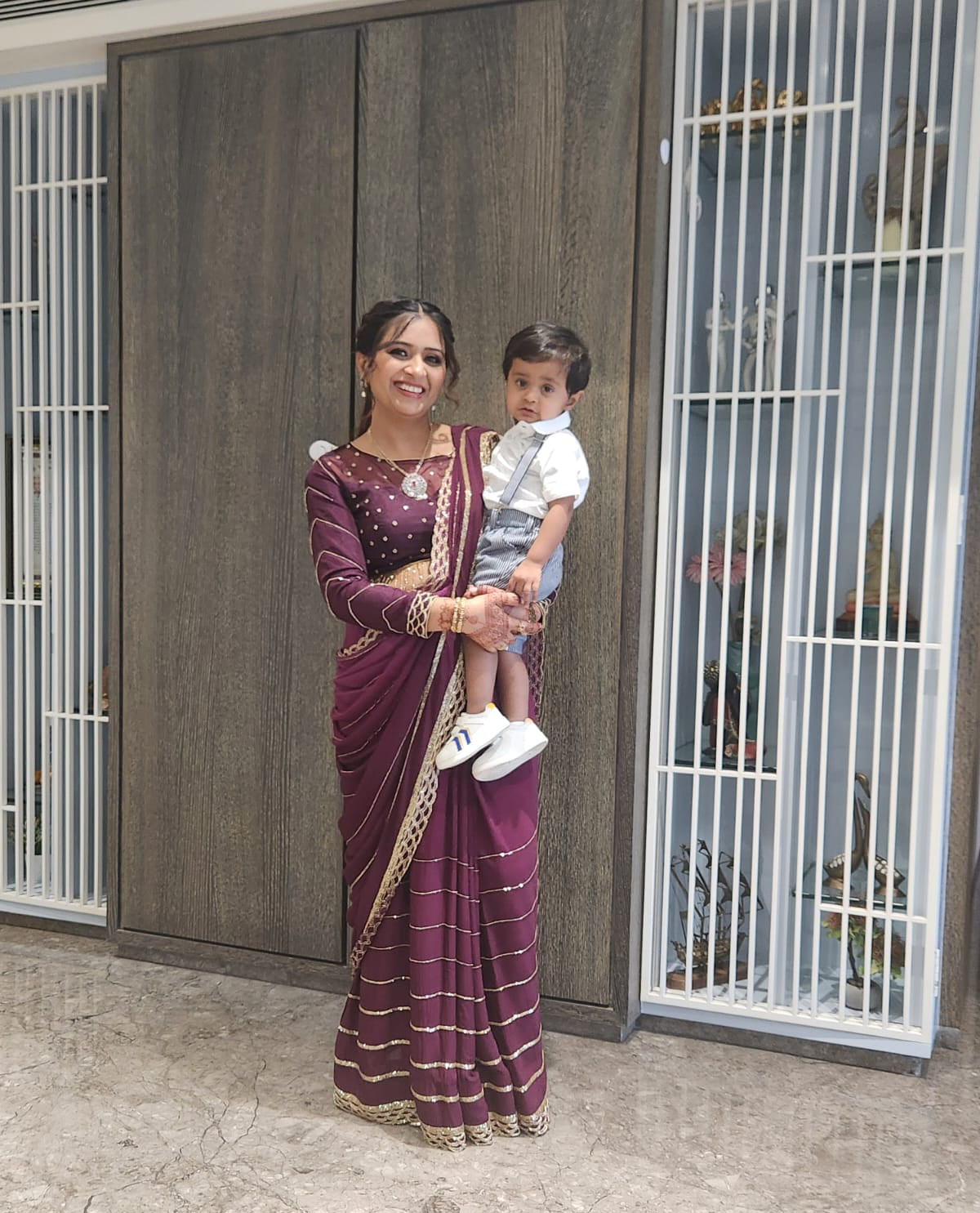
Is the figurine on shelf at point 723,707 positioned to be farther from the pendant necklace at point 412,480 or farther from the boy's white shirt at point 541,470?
the pendant necklace at point 412,480

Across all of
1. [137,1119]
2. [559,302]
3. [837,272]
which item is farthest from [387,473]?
[137,1119]

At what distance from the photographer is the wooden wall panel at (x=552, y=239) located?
2.83 metres

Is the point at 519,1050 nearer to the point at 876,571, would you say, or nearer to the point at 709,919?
the point at 709,919

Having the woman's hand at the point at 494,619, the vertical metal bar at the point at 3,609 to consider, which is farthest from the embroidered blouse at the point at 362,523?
the vertical metal bar at the point at 3,609

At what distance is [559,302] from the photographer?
289 centimetres

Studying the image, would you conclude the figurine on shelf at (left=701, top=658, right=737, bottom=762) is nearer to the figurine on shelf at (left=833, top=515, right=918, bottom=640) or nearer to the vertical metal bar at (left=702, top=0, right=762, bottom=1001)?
the vertical metal bar at (left=702, top=0, right=762, bottom=1001)

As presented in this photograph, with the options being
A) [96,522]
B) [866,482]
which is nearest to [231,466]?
[96,522]

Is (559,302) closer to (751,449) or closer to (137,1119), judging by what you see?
(751,449)

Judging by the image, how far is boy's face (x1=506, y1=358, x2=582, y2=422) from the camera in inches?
93.4

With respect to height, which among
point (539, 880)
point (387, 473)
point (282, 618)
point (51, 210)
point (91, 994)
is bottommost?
point (91, 994)

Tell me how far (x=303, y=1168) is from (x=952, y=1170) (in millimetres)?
1315

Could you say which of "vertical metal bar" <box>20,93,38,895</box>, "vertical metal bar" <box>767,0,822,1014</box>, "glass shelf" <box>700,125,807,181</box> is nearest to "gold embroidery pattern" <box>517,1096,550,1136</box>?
"vertical metal bar" <box>767,0,822,1014</box>

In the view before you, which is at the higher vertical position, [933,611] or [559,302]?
[559,302]

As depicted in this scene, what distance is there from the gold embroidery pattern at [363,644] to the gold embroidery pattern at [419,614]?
0.16 metres
